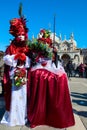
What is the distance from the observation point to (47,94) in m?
6.24

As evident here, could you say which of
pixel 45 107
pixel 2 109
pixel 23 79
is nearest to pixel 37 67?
pixel 23 79

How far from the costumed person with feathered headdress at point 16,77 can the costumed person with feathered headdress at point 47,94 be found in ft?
0.49

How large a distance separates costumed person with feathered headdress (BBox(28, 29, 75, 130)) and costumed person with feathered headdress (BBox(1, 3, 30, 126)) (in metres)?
0.15

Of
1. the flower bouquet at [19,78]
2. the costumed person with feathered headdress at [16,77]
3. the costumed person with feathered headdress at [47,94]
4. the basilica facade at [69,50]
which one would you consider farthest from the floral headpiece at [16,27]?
the basilica facade at [69,50]

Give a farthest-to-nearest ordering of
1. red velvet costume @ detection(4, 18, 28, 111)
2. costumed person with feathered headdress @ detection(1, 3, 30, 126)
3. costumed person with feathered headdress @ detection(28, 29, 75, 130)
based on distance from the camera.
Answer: red velvet costume @ detection(4, 18, 28, 111) < costumed person with feathered headdress @ detection(1, 3, 30, 126) < costumed person with feathered headdress @ detection(28, 29, 75, 130)

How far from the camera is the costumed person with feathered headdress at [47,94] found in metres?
6.13

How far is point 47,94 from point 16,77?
672mm

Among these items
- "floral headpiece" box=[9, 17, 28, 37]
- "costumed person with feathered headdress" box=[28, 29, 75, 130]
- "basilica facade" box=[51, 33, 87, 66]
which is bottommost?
"costumed person with feathered headdress" box=[28, 29, 75, 130]

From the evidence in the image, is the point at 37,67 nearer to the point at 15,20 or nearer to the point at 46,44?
the point at 46,44

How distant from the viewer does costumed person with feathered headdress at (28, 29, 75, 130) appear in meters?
6.13

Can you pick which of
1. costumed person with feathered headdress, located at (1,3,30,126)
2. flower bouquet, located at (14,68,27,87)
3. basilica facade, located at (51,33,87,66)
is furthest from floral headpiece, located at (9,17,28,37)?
basilica facade, located at (51,33,87,66)

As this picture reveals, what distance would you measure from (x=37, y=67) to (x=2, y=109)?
1966 millimetres

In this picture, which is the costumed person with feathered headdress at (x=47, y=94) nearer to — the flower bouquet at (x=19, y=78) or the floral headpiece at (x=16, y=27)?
the flower bouquet at (x=19, y=78)

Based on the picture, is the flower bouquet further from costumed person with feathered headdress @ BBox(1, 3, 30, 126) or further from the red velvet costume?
the red velvet costume
